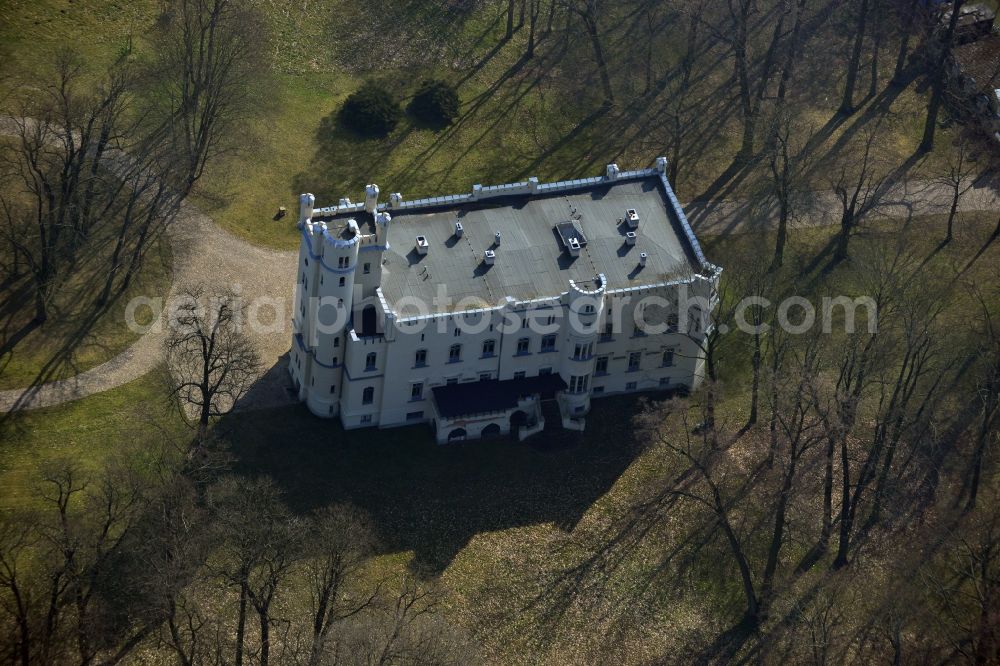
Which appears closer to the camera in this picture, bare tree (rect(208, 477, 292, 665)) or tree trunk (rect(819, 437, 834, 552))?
bare tree (rect(208, 477, 292, 665))

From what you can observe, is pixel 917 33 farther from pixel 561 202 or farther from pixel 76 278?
pixel 76 278

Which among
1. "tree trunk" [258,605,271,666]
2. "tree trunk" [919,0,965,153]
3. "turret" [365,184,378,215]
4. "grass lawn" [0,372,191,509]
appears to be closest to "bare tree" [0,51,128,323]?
"grass lawn" [0,372,191,509]

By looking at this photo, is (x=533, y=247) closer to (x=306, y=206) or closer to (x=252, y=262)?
(x=306, y=206)

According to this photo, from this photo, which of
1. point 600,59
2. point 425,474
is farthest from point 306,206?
point 600,59

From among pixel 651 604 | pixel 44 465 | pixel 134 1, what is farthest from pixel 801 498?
pixel 134 1

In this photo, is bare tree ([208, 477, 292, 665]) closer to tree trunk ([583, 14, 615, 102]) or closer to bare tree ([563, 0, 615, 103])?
tree trunk ([583, 14, 615, 102])

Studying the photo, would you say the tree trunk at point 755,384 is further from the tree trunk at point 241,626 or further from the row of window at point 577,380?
the tree trunk at point 241,626
